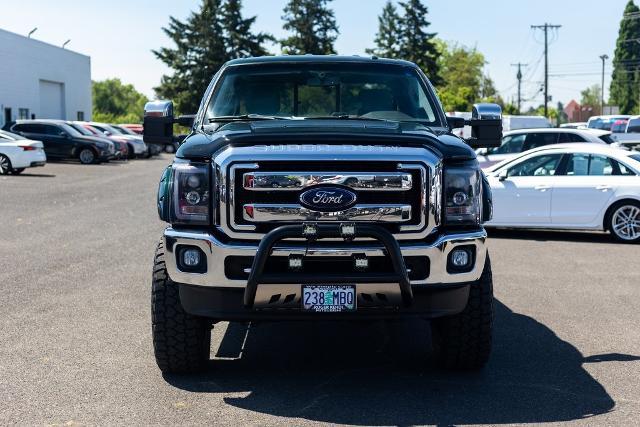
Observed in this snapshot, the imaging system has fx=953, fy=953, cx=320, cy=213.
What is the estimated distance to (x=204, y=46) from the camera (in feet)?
274

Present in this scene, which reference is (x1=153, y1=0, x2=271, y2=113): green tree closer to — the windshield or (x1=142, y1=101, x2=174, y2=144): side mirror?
the windshield

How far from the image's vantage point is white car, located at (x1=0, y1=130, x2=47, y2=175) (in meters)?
30.4

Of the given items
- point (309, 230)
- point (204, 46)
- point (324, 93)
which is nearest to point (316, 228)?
point (309, 230)

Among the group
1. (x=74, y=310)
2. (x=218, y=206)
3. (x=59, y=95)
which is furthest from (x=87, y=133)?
(x=218, y=206)

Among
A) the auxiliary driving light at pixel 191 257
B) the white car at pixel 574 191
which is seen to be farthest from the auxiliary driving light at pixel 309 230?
the white car at pixel 574 191

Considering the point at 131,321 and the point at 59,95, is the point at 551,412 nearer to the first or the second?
the point at 131,321

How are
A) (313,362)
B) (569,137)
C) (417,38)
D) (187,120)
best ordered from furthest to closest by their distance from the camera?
(417,38) < (569,137) < (187,120) < (313,362)

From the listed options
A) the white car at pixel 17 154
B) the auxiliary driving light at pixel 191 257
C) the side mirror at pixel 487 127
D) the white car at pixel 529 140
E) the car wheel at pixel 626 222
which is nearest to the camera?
the auxiliary driving light at pixel 191 257

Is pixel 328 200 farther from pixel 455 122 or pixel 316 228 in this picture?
pixel 455 122

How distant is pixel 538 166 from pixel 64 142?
91.8ft

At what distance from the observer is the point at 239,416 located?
5.20 meters

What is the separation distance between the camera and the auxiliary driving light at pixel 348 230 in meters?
5.39

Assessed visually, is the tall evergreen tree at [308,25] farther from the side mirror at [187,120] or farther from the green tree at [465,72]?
the side mirror at [187,120]

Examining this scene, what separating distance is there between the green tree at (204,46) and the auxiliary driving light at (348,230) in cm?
7932
